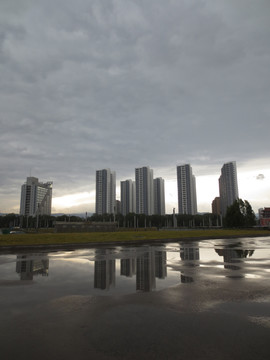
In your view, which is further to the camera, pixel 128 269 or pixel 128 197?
pixel 128 197

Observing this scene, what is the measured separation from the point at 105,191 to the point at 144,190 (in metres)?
29.0

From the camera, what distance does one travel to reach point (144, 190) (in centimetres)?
17862

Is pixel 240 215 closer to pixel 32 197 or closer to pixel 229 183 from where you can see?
pixel 229 183

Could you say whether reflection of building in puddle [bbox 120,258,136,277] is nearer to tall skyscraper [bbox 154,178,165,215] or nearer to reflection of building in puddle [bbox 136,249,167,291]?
reflection of building in puddle [bbox 136,249,167,291]

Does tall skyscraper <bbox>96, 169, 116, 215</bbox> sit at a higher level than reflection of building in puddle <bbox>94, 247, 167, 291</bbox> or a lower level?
higher

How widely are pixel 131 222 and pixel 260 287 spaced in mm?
138056

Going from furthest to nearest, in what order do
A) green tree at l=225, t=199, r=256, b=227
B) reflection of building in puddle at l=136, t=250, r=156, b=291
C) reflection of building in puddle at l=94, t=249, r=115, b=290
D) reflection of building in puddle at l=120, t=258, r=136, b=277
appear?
green tree at l=225, t=199, r=256, b=227
reflection of building in puddle at l=120, t=258, r=136, b=277
reflection of building in puddle at l=94, t=249, r=115, b=290
reflection of building in puddle at l=136, t=250, r=156, b=291

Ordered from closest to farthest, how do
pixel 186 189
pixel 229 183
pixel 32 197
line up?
pixel 229 183 < pixel 186 189 < pixel 32 197

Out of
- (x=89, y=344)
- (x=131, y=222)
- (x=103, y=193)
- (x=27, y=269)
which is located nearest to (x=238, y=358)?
(x=89, y=344)

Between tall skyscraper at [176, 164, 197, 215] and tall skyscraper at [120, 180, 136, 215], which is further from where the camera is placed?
tall skyscraper at [120, 180, 136, 215]

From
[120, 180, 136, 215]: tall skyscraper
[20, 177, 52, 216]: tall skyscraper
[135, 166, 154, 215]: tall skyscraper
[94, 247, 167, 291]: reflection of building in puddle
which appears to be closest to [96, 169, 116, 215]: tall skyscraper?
[120, 180, 136, 215]: tall skyscraper

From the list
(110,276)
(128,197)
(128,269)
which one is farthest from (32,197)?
(110,276)

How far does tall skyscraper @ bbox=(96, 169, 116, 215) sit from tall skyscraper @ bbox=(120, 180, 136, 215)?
1574 centimetres

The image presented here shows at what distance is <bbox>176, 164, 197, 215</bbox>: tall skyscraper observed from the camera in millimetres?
175875
